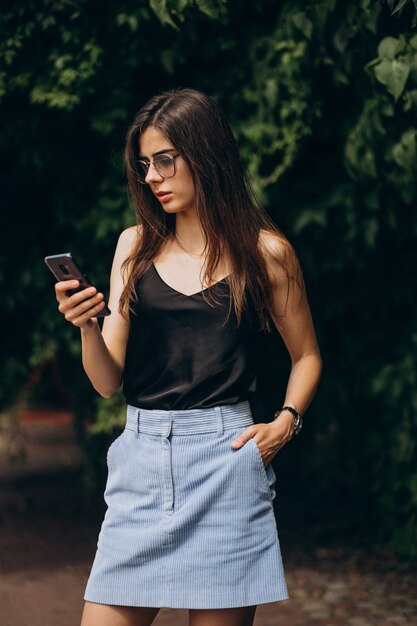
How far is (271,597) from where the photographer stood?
9.92 ft

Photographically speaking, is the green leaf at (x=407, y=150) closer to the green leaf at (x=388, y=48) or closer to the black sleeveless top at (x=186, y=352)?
the green leaf at (x=388, y=48)

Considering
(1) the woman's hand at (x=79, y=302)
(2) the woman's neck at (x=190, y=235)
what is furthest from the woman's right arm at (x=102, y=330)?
(2) the woman's neck at (x=190, y=235)

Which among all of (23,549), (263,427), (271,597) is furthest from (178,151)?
(23,549)

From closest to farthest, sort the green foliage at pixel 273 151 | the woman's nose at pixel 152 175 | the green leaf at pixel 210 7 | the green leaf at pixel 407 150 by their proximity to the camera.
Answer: the woman's nose at pixel 152 175 < the green leaf at pixel 210 7 < the green leaf at pixel 407 150 < the green foliage at pixel 273 151

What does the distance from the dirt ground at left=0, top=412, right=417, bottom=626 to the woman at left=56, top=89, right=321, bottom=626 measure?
2.59m

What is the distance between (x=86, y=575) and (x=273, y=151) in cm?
273

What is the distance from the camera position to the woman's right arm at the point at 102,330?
2914 mm

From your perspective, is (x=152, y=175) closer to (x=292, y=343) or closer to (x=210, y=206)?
(x=210, y=206)

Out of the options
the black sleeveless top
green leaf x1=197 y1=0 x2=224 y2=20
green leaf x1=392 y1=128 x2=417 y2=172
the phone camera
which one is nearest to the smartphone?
the phone camera

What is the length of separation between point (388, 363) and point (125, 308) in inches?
131

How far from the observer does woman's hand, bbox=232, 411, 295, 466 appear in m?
3.06

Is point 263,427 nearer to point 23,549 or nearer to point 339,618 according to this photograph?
point 339,618

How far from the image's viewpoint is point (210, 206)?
3.21 metres

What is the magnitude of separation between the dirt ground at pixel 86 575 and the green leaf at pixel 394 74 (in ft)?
8.38
